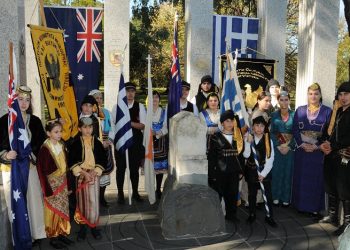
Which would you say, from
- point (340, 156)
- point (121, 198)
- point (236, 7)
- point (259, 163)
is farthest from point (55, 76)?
point (236, 7)

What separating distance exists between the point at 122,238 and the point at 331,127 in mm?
3239

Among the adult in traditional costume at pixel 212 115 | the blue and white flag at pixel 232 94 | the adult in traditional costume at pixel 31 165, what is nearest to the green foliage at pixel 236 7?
the blue and white flag at pixel 232 94

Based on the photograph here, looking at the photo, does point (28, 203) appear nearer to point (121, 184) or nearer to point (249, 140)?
point (121, 184)

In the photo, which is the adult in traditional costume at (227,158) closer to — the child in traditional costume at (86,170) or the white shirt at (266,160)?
the white shirt at (266,160)

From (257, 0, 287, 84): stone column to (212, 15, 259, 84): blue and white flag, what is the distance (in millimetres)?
241

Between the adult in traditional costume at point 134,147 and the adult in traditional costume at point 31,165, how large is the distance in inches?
69.1

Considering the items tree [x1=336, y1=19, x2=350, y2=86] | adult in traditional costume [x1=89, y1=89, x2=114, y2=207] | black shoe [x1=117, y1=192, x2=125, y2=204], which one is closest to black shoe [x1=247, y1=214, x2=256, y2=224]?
black shoe [x1=117, y1=192, x2=125, y2=204]

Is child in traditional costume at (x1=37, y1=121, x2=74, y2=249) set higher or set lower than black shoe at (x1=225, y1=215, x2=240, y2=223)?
higher

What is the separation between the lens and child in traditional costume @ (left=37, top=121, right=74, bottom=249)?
4625 mm

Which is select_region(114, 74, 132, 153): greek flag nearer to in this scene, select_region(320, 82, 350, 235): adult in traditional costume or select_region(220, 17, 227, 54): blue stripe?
select_region(320, 82, 350, 235): adult in traditional costume

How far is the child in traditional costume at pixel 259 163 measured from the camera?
18.5 feet

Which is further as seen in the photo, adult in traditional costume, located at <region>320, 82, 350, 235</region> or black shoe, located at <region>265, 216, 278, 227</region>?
black shoe, located at <region>265, 216, 278, 227</region>

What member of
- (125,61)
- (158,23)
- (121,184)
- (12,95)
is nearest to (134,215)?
(121,184)

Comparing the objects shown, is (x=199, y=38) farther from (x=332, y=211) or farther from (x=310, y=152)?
(x=332, y=211)
